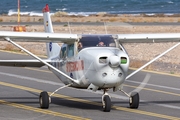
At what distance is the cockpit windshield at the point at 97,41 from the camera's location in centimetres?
1530

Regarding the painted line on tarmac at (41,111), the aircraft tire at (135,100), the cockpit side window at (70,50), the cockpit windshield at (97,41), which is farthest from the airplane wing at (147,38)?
the painted line on tarmac at (41,111)

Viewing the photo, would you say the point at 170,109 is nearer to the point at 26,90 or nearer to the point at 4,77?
the point at 26,90

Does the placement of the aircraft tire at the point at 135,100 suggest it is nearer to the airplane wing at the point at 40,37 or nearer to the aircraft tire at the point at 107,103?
the aircraft tire at the point at 107,103

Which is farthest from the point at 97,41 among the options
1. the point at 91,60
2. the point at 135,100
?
the point at 135,100

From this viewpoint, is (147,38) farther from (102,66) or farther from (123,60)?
(102,66)

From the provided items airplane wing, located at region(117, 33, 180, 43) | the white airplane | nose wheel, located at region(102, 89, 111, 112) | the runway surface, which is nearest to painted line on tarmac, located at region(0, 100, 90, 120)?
the runway surface

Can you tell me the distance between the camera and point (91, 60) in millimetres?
14688

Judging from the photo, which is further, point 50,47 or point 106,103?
point 50,47

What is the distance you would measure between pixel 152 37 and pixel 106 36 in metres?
1.71

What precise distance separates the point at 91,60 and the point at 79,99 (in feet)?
10.3

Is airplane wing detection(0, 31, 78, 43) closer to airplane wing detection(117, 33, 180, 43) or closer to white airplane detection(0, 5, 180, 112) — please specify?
white airplane detection(0, 5, 180, 112)

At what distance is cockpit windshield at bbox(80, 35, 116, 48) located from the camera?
15.3 meters

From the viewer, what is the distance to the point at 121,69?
14.5 m

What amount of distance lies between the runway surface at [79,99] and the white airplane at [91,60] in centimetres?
48
